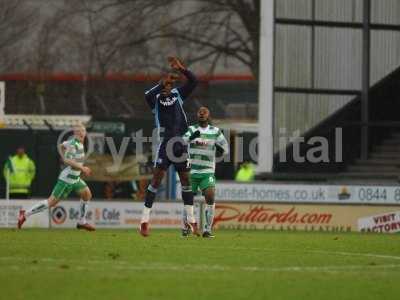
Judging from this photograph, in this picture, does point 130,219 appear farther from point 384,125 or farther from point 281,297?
point 281,297

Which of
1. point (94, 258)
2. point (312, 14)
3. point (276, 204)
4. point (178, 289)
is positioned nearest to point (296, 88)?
point (312, 14)

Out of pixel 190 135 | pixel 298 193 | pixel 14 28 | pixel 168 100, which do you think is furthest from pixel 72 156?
pixel 14 28

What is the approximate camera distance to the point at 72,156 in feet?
79.7

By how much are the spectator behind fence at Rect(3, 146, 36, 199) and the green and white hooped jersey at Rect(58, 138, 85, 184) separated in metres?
8.14

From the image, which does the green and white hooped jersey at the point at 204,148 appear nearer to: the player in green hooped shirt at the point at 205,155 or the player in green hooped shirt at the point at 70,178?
the player in green hooped shirt at the point at 205,155

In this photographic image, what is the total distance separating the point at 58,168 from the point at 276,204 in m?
8.40

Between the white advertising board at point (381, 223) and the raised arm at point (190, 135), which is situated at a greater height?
the raised arm at point (190, 135)

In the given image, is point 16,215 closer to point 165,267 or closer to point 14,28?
point 165,267

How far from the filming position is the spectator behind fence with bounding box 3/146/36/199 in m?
32.4

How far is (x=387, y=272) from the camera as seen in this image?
1388 cm

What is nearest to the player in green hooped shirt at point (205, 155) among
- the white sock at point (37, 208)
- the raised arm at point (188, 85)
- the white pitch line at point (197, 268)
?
the raised arm at point (188, 85)

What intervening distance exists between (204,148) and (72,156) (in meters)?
3.86

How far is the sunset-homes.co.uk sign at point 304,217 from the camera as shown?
28.5 metres

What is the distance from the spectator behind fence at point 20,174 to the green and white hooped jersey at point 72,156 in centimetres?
814
